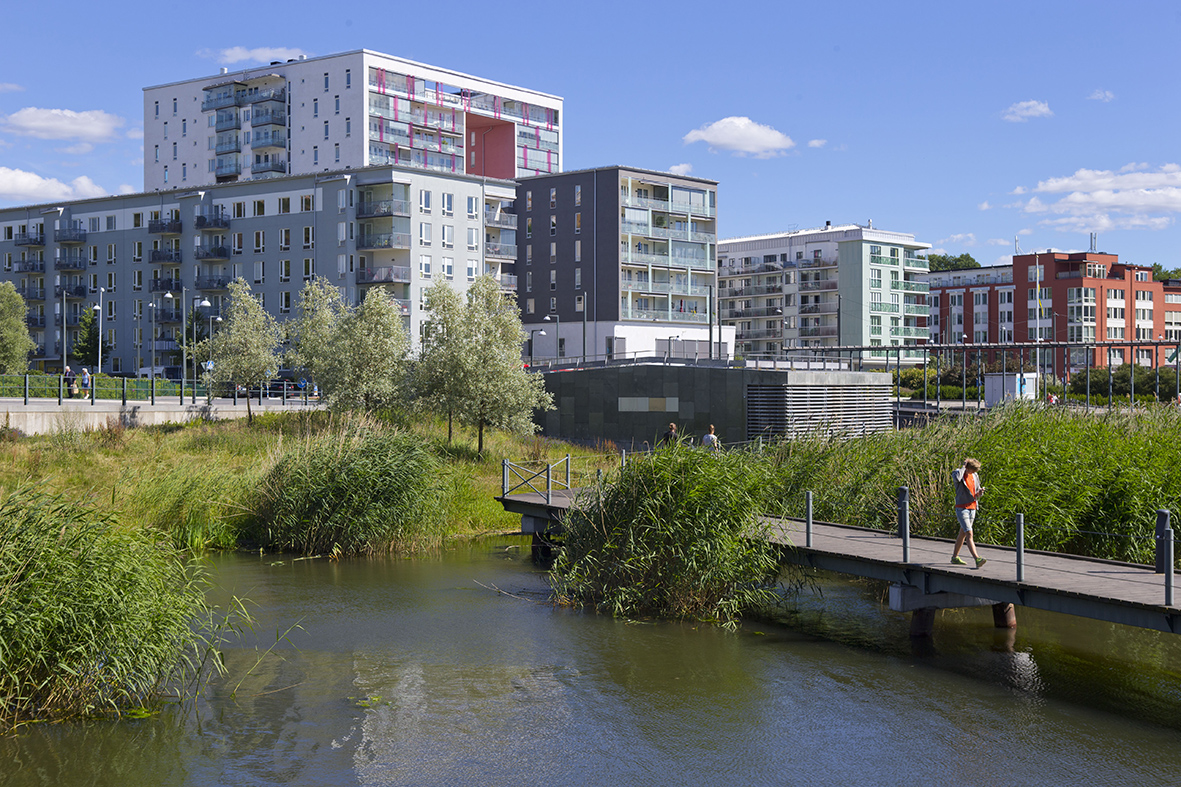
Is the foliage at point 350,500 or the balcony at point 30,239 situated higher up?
the balcony at point 30,239

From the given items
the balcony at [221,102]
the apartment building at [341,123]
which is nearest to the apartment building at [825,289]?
the apartment building at [341,123]

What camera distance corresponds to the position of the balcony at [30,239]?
86875 mm

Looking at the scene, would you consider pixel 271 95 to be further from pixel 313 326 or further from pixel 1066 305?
pixel 1066 305

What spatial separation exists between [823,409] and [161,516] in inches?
954

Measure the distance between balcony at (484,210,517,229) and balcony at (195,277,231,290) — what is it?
19.2 metres

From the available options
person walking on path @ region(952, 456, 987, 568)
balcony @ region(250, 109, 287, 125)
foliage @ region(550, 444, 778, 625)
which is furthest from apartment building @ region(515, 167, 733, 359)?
person walking on path @ region(952, 456, 987, 568)

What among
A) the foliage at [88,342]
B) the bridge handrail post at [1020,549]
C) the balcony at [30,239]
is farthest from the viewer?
the balcony at [30,239]

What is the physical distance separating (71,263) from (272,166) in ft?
59.9

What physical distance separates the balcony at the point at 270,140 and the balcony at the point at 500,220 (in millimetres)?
23671

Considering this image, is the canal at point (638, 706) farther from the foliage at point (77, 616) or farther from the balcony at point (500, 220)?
the balcony at point (500, 220)

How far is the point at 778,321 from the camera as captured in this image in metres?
109

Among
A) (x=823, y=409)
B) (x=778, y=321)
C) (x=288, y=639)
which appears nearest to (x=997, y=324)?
(x=778, y=321)

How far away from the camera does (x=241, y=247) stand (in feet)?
259

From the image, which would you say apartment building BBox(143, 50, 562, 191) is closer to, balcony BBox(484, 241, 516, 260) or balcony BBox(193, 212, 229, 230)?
balcony BBox(484, 241, 516, 260)
